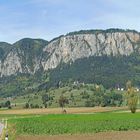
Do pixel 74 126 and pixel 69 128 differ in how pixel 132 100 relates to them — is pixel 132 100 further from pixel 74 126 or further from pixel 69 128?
pixel 69 128

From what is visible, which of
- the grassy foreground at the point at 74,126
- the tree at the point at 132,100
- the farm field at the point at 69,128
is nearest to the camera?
the farm field at the point at 69,128

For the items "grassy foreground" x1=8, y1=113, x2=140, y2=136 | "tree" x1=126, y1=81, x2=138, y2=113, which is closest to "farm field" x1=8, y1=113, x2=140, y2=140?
"grassy foreground" x1=8, y1=113, x2=140, y2=136

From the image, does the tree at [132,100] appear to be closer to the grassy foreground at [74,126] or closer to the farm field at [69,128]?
the grassy foreground at [74,126]

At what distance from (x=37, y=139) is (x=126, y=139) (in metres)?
12.6

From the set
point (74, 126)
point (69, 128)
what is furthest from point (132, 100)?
point (69, 128)

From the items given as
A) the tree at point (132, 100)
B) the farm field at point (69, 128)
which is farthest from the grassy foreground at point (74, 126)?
the tree at point (132, 100)

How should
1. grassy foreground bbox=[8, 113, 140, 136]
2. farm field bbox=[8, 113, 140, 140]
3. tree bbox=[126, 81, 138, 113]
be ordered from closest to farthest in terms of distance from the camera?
1. farm field bbox=[8, 113, 140, 140]
2. grassy foreground bbox=[8, 113, 140, 136]
3. tree bbox=[126, 81, 138, 113]

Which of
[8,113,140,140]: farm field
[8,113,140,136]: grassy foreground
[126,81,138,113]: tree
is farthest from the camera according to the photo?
[126,81,138,113]: tree

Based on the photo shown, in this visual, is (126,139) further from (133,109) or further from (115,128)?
(133,109)

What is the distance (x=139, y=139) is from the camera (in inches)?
1859

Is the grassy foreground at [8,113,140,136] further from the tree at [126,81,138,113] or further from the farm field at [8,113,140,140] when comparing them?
the tree at [126,81,138,113]

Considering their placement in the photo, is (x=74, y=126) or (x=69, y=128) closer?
(x=69, y=128)

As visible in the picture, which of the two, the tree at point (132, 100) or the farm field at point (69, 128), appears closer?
the farm field at point (69, 128)

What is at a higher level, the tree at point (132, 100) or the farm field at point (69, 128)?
the tree at point (132, 100)
